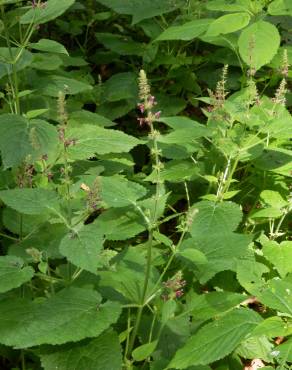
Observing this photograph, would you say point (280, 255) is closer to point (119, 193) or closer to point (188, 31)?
point (119, 193)

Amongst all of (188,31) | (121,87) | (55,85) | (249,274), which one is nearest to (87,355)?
(249,274)

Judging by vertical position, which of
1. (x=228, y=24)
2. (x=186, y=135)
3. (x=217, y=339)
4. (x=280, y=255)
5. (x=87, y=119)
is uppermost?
(x=228, y=24)

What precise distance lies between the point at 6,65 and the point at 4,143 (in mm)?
624

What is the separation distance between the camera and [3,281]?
180 centimetres

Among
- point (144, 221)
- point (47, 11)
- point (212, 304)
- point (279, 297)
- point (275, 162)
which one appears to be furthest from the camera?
point (275, 162)

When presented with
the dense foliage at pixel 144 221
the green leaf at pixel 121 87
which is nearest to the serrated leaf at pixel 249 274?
the dense foliage at pixel 144 221

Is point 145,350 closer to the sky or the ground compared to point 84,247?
closer to the ground

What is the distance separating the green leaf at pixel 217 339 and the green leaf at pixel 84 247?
0.42 metres

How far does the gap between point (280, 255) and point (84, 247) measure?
1.20m

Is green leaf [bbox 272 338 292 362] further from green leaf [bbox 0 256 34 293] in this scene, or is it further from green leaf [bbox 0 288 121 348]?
green leaf [bbox 0 256 34 293]

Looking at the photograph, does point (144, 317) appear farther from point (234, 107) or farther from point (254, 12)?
point (254, 12)

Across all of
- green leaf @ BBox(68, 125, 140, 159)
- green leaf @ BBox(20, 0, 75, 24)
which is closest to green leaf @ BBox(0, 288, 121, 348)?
green leaf @ BBox(68, 125, 140, 159)

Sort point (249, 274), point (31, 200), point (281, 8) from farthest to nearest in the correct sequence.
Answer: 1. point (281, 8)
2. point (249, 274)
3. point (31, 200)

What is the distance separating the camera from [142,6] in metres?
4.06
